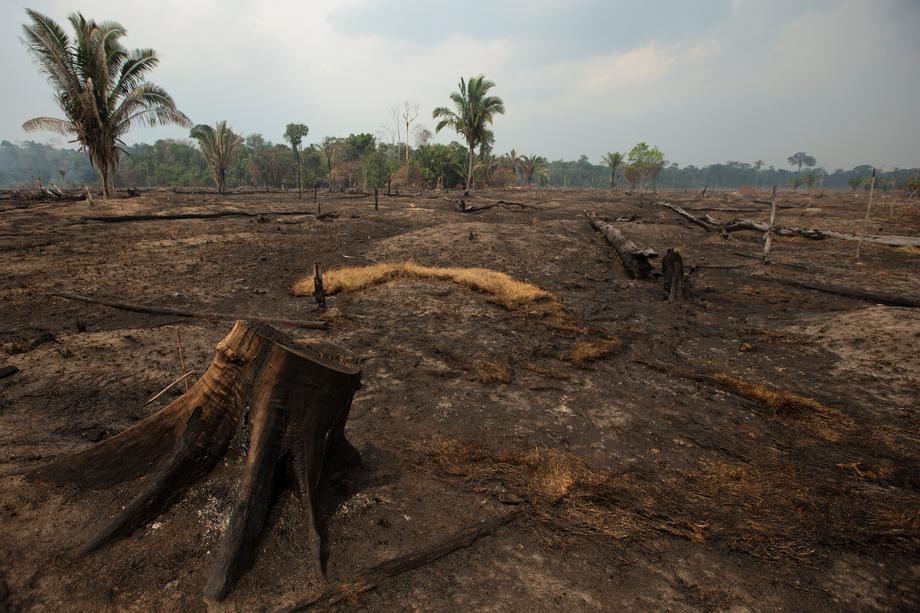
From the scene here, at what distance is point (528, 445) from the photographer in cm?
434

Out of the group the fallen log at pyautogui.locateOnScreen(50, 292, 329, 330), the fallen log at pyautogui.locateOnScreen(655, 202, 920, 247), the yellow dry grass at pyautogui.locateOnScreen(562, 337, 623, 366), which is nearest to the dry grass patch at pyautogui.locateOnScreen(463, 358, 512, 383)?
the yellow dry grass at pyautogui.locateOnScreen(562, 337, 623, 366)

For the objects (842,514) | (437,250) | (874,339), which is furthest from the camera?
(437,250)

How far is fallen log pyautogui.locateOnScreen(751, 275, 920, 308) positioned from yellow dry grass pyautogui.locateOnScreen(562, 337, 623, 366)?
6628 mm

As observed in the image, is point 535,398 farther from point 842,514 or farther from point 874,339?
point 874,339

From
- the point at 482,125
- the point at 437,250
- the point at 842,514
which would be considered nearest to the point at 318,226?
the point at 437,250

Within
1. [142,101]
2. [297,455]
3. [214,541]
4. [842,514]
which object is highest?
[142,101]

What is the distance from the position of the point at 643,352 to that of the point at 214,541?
20.4ft

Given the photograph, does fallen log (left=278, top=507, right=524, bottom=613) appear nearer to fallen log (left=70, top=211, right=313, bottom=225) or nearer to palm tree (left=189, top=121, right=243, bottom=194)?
fallen log (left=70, top=211, right=313, bottom=225)

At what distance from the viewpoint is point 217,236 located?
15.4 meters

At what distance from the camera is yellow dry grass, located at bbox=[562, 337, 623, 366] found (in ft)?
20.9

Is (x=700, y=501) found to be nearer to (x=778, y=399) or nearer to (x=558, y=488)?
(x=558, y=488)

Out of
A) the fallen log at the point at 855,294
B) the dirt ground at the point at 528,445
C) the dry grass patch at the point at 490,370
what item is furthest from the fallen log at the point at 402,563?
the fallen log at the point at 855,294

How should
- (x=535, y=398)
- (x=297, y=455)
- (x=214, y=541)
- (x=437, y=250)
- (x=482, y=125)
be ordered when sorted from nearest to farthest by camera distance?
(x=214, y=541) < (x=297, y=455) < (x=535, y=398) < (x=437, y=250) < (x=482, y=125)

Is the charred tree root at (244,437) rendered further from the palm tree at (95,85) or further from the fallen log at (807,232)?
the palm tree at (95,85)
